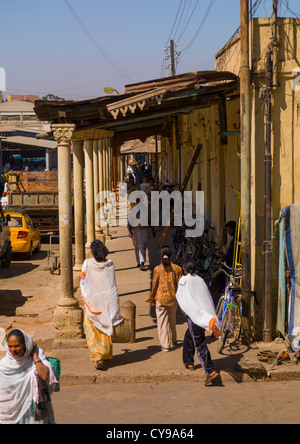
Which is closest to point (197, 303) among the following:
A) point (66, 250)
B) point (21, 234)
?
point (66, 250)

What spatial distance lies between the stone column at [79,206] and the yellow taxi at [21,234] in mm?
5201

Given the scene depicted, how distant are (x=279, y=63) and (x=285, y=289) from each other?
9.85 ft

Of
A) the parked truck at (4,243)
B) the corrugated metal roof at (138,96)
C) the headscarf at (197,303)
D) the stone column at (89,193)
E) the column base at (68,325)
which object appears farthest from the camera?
the parked truck at (4,243)

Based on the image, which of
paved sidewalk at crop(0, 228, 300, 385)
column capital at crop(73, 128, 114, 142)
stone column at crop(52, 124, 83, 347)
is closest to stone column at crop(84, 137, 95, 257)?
column capital at crop(73, 128, 114, 142)

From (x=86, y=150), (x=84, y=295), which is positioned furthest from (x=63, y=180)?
(x=86, y=150)

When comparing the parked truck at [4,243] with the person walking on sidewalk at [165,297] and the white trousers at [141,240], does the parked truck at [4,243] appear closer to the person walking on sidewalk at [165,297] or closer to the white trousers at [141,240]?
the white trousers at [141,240]

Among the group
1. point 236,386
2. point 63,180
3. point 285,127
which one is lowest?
point 236,386

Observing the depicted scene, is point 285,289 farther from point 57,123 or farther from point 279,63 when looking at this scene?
point 57,123

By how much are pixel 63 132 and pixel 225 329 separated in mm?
3495

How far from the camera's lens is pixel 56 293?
13594mm

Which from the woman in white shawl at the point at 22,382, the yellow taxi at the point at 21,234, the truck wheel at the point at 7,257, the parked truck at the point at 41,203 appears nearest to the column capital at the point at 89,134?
the truck wheel at the point at 7,257

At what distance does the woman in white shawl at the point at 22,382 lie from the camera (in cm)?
478

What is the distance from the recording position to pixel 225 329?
28.0 ft

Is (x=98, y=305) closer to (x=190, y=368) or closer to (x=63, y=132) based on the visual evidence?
(x=190, y=368)
